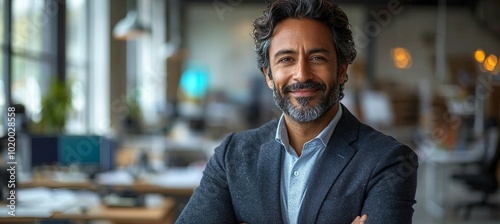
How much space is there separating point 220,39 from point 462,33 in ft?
21.9

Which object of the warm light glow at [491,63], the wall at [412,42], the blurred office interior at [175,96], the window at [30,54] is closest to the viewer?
the blurred office interior at [175,96]

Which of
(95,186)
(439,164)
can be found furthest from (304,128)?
(439,164)

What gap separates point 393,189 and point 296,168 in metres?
0.26

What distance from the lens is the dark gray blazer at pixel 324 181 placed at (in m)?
1.68

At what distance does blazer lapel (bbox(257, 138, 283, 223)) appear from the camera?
5.75 ft

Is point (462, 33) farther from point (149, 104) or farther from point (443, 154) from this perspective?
point (443, 154)

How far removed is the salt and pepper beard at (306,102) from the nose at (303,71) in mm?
13

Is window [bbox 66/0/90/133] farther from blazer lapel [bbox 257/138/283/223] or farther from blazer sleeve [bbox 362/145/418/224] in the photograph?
blazer sleeve [bbox 362/145/418/224]

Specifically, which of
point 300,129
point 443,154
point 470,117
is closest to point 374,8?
point 470,117

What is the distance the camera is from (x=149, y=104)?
1483 centimetres

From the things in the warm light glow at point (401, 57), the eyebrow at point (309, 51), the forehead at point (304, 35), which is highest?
the warm light glow at point (401, 57)

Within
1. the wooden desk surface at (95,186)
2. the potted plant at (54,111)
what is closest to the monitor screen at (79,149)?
the wooden desk surface at (95,186)

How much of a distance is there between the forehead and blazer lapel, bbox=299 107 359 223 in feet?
0.81

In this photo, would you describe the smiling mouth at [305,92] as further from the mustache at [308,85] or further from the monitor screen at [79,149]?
the monitor screen at [79,149]
